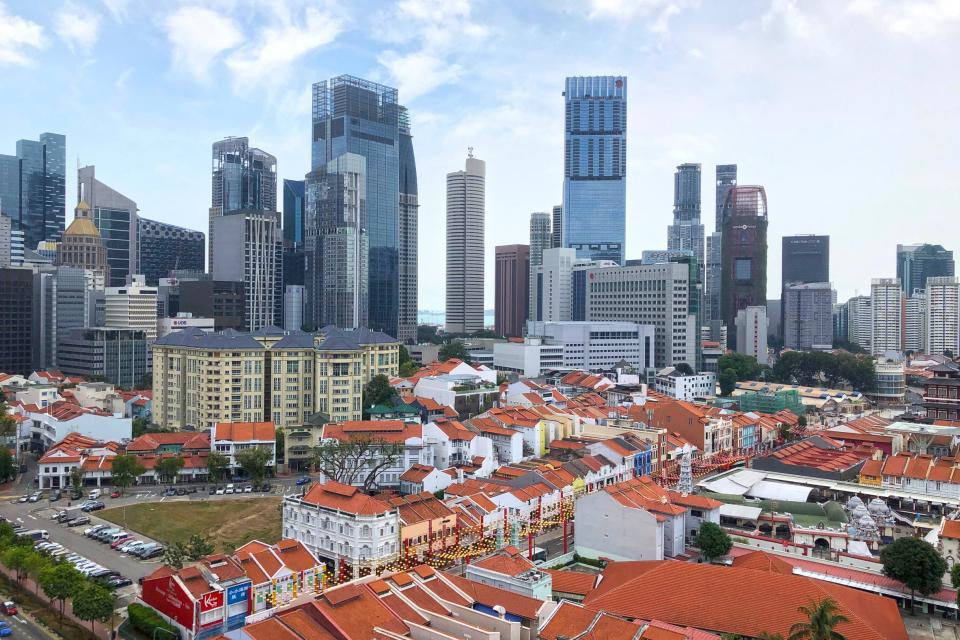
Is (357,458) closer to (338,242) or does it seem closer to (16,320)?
(16,320)

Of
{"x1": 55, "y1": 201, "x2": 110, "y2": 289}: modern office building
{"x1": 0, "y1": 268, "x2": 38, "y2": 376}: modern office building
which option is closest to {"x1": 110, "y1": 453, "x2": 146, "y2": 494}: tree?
{"x1": 0, "y1": 268, "x2": 38, "y2": 376}: modern office building

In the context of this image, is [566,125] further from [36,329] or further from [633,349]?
[36,329]

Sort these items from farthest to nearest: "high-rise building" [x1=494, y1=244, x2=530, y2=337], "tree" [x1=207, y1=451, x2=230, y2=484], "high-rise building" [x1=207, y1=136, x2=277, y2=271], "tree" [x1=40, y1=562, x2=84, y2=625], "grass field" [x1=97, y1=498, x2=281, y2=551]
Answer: "high-rise building" [x1=494, y1=244, x2=530, y2=337]
"high-rise building" [x1=207, y1=136, x2=277, y2=271]
"tree" [x1=207, y1=451, x2=230, y2=484]
"grass field" [x1=97, y1=498, x2=281, y2=551]
"tree" [x1=40, y1=562, x2=84, y2=625]

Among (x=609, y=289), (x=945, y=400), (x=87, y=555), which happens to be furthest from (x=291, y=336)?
(x=609, y=289)

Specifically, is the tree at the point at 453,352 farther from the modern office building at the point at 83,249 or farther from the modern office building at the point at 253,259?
the modern office building at the point at 83,249

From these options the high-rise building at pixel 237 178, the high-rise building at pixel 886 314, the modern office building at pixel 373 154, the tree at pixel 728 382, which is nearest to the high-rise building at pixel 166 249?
the high-rise building at pixel 237 178

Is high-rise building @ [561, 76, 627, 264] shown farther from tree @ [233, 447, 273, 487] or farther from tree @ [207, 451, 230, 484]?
tree @ [207, 451, 230, 484]

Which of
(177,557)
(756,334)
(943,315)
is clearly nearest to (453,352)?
(756,334)
